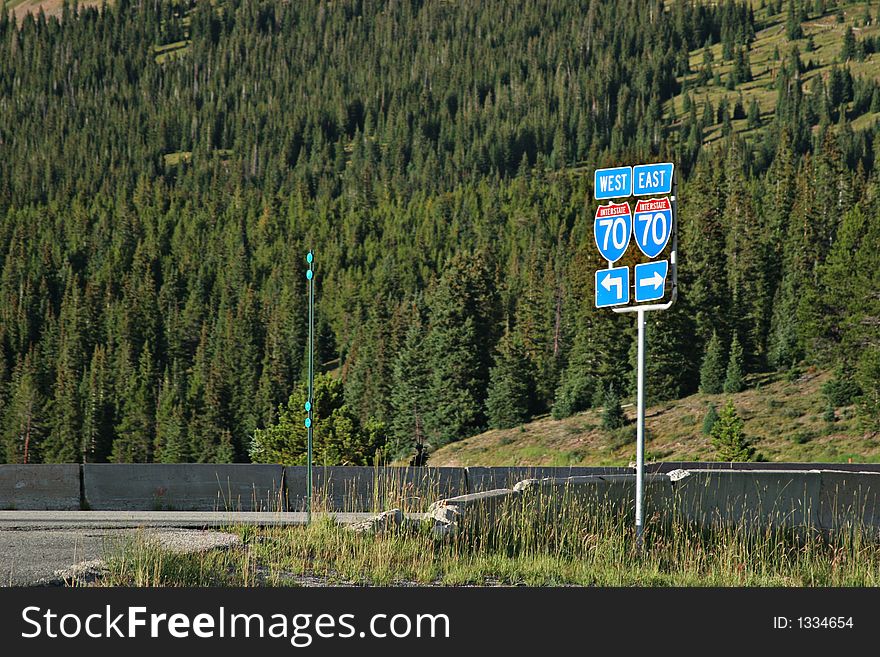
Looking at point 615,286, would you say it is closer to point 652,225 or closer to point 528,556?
point 652,225

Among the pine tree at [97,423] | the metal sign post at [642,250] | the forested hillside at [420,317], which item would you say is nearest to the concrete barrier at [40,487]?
the forested hillside at [420,317]

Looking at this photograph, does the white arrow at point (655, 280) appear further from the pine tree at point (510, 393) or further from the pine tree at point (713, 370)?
the pine tree at point (510, 393)

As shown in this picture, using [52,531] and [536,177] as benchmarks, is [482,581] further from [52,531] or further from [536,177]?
[536,177]

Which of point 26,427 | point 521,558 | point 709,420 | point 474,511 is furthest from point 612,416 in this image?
point 26,427

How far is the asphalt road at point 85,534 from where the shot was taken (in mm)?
11422

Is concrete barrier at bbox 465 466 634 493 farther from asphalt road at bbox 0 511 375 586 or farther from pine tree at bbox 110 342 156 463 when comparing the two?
pine tree at bbox 110 342 156 463

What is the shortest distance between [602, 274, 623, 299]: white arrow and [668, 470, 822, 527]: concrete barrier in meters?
3.72

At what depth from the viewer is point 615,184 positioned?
12.9 metres

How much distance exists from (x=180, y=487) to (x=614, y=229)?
890cm

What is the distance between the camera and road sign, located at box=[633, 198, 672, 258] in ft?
41.4

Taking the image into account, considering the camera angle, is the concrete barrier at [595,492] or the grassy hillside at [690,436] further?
the grassy hillside at [690,436]

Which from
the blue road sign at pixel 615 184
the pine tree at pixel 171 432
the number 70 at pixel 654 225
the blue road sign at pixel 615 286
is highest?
the blue road sign at pixel 615 184

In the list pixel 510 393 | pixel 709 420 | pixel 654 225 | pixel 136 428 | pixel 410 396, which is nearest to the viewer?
pixel 654 225

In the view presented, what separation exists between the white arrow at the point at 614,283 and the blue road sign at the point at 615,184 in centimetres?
87
